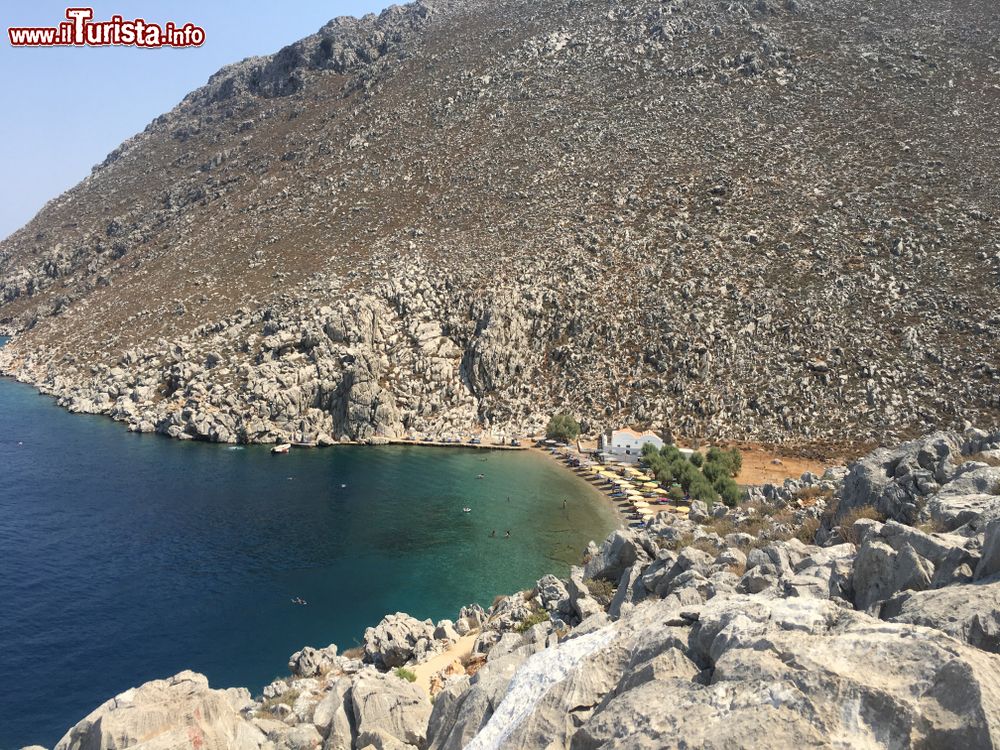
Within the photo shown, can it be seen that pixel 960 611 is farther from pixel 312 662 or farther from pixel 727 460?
pixel 727 460

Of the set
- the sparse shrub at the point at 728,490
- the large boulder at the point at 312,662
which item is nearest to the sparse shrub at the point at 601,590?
the large boulder at the point at 312,662

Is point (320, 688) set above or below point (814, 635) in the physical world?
below

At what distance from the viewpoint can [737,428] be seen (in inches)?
2822

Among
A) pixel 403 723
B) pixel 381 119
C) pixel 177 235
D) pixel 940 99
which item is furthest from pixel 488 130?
pixel 403 723

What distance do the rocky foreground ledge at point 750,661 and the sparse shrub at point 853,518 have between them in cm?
9

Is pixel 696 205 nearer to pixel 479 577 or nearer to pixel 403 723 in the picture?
pixel 479 577

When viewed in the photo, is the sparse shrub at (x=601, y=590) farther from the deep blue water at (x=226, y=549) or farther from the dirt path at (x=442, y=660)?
the deep blue water at (x=226, y=549)

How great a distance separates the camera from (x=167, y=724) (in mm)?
15633

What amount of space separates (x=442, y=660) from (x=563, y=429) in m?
50.0

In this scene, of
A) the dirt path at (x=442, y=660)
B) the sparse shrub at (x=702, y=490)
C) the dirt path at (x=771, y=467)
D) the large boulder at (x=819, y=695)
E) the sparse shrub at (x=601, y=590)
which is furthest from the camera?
the dirt path at (x=771, y=467)

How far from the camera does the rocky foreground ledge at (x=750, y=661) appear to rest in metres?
7.54

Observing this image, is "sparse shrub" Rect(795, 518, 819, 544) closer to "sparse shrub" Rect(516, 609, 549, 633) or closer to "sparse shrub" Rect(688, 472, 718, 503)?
"sparse shrub" Rect(516, 609, 549, 633)

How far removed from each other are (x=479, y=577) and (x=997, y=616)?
131 feet

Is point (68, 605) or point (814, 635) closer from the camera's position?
point (814, 635)
